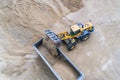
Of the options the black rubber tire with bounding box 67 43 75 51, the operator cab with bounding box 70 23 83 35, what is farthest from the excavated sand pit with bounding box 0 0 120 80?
the operator cab with bounding box 70 23 83 35

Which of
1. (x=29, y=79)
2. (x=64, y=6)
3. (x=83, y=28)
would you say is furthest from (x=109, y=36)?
(x=29, y=79)

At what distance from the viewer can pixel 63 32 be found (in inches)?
177

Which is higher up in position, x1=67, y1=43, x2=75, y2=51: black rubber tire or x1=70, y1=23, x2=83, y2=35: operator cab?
x1=70, y1=23, x2=83, y2=35: operator cab

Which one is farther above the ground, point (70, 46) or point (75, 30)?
point (75, 30)

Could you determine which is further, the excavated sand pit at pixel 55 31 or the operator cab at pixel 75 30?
the operator cab at pixel 75 30

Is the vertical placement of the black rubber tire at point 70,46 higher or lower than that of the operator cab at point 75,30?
lower

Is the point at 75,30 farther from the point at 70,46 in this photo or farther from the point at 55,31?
the point at 55,31

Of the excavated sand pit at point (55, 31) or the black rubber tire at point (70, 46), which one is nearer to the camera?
the excavated sand pit at point (55, 31)

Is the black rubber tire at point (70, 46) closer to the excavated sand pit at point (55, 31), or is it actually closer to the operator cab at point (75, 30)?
the excavated sand pit at point (55, 31)

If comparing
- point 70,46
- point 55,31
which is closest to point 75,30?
point 70,46

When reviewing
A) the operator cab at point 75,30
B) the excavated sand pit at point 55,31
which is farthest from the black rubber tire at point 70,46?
the operator cab at point 75,30

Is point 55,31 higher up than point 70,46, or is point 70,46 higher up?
→ point 55,31

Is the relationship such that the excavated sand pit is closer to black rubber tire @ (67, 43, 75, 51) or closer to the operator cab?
black rubber tire @ (67, 43, 75, 51)

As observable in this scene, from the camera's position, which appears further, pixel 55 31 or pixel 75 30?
pixel 55 31
